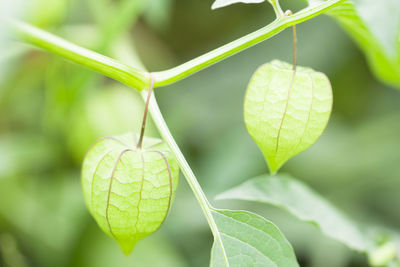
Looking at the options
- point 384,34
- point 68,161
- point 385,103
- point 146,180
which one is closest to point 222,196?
point 146,180

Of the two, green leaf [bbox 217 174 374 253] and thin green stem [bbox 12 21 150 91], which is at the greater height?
thin green stem [bbox 12 21 150 91]

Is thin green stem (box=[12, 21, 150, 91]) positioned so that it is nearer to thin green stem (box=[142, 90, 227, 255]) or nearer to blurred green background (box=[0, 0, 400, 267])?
thin green stem (box=[142, 90, 227, 255])

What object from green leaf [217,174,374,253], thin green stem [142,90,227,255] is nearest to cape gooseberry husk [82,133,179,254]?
thin green stem [142,90,227,255]

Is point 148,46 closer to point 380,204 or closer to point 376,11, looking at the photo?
point 380,204

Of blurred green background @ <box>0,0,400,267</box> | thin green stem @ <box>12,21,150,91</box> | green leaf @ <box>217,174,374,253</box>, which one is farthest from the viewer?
blurred green background @ <box>0,0,400,267</box>

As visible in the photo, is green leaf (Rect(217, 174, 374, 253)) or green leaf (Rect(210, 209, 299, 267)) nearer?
green leaf (Rect(210, 209, 299, 267))

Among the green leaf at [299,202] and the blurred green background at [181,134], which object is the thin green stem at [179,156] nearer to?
the green leaf at [299,202]
